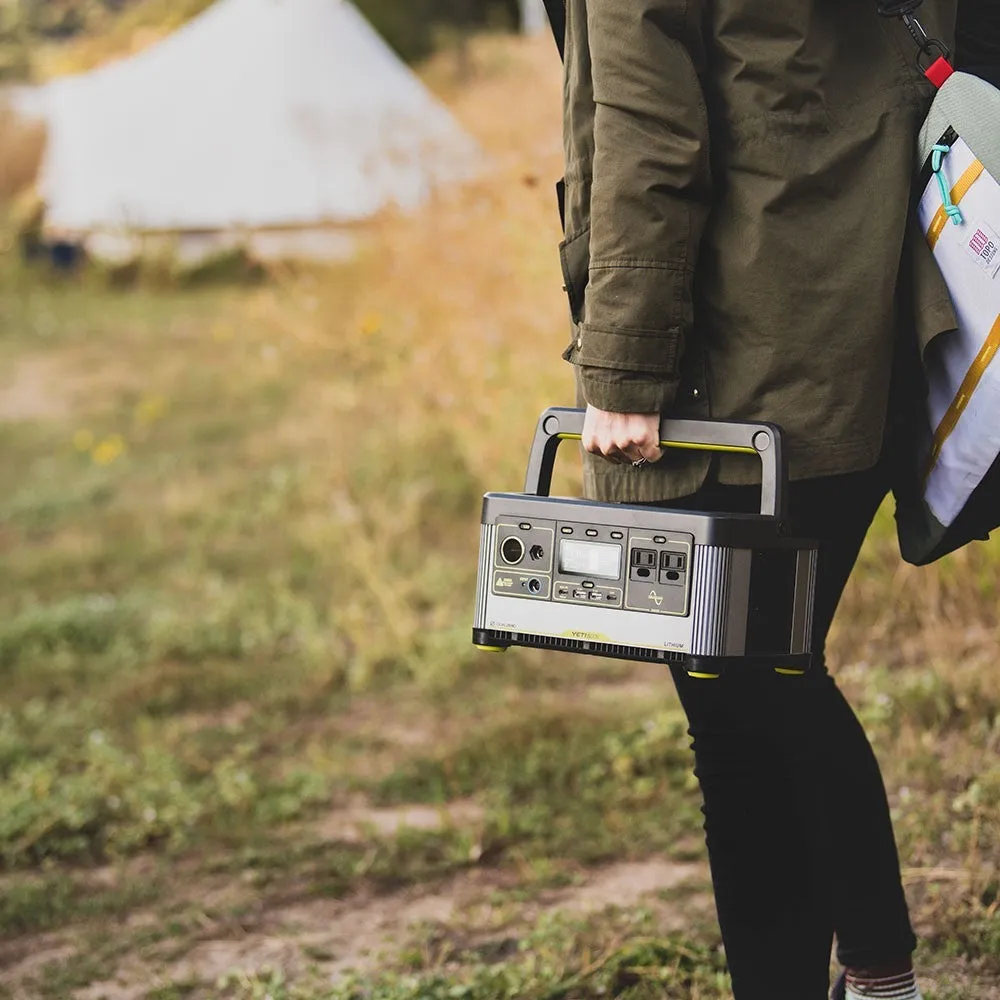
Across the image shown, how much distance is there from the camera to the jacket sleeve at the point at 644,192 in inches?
59.0

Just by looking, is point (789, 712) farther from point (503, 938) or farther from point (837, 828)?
point (503, 938)

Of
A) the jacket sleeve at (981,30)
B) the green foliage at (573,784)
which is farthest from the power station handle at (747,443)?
the green foliage at (573,784)

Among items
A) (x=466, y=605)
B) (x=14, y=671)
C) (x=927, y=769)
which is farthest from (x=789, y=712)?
(x=14, y=671)

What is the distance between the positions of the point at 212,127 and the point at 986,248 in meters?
14.9

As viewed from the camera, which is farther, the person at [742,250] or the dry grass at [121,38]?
the dry grass at [121,38]

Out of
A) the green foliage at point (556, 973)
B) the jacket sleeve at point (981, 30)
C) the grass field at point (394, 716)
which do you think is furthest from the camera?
the grass field at point (394, 716)

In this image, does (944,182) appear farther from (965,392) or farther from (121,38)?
(121,38)

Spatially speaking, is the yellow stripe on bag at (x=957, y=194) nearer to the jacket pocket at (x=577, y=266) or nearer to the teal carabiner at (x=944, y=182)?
the teal carabiner at (x=944, y=182)

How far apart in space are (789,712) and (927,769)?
1.32 metres

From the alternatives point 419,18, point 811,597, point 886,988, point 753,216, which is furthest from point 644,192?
point 419,18

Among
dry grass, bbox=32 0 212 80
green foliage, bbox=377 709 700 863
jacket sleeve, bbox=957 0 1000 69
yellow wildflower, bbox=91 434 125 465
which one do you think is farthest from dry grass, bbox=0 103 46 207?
jacket sleeve, bbox=957 0 1000 69

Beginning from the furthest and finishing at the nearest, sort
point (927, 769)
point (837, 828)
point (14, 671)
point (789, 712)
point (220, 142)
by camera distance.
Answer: point (220, 142) → point (14, 671) → point (927, 769) → point (837, 828) → point (789, 712)

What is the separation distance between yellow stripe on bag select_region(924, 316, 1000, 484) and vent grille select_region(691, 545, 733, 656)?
0.29 m

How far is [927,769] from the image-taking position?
286cm
